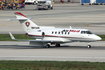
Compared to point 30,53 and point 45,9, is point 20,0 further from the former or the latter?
point 30,53

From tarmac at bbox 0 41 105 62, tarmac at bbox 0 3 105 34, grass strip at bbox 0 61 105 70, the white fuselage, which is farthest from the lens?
tarmac at bbox 0 3 105 34

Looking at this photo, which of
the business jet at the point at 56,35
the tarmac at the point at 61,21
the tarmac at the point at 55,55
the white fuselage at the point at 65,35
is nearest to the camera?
the tarmac at the point at 55,55

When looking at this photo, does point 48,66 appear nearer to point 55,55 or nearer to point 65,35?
point 55,55

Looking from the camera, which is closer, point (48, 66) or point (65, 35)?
point (48, 66)

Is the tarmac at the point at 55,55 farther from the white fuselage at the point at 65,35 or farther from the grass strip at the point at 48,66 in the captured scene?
the grass strip at the point at 48,66

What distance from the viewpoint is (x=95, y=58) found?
31.3m

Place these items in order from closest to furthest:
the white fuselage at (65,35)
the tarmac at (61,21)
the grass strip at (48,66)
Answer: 1. the grass strip at (48,66)
2. the white fuselage at (65,35)
3. the tarmac at (61,21)

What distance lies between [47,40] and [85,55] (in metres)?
7.52

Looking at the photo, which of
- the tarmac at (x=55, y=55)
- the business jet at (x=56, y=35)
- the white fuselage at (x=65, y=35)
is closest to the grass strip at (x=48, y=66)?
the tarmac at (x=55, y=55)

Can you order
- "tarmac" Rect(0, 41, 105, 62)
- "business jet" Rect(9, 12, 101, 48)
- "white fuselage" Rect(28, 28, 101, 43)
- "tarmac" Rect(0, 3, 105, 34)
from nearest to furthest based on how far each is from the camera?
1. "tarmac" Rect(0, 41, 105, 62)
2. "white fuselage" Rect(28, 28, 101, 43)
3. "business jet" Rect(9, 12, 101, 48)
4. "tarmac" Rect(0, 3, 105, 34)

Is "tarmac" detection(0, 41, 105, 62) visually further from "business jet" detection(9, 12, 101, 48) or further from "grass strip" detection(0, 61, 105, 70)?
"grass strip" detection(0, 61, 105, 70)

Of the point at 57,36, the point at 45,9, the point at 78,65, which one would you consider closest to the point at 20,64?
the point at 78,65

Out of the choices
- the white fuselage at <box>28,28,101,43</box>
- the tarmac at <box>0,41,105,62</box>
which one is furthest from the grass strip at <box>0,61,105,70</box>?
the white fuselage at <box>28,28,101,43</box>

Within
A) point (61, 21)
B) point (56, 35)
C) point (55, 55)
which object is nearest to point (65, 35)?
point (56, 35)
